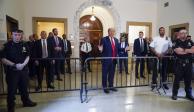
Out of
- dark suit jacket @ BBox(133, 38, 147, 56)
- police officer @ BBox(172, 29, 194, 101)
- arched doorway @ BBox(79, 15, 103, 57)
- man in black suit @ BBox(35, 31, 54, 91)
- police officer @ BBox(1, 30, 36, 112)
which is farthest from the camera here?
arched doorway @ BBox(79, 15, 103, 57)

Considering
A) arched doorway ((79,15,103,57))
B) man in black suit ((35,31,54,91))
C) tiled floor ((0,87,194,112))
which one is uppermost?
arched doorway ((79,15,103,57))

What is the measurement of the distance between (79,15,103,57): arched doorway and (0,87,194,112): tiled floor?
660 centimetres

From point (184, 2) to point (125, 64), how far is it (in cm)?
343

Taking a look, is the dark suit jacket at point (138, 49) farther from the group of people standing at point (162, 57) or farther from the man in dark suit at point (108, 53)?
the man in dark suit at point (108, 53)

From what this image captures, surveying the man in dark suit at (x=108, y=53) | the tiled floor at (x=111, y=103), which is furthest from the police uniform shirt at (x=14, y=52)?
the man in dark suit at (x=108, y=53)

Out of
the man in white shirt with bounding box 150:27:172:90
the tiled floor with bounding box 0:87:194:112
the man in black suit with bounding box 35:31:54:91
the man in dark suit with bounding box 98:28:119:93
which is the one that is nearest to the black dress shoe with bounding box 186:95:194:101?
the tiled floor with bounding box 0:87:194:112

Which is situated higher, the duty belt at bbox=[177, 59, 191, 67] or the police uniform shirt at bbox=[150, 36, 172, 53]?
the police uniform shirt at bbox=[150, 36, 172, 53]

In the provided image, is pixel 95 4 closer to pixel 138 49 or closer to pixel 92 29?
pixel 92 29

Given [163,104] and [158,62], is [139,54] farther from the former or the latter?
[163,104]

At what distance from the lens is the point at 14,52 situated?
3.34 metres

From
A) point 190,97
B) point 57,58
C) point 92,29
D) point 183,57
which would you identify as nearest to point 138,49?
point 183,57

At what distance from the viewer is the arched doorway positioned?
11.1 meters

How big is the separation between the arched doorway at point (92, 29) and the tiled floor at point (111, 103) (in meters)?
6.60

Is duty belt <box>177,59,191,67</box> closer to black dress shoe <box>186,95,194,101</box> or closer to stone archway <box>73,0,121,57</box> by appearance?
black dress shoe <box>186,95,194,101</box>
